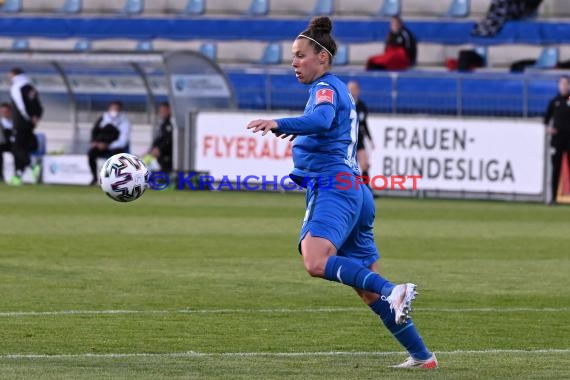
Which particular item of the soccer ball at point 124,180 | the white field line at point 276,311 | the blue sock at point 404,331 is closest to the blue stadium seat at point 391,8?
the white field line at point 276,311

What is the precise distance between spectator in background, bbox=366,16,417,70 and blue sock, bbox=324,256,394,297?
21562 mm

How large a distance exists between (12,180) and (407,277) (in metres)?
16.0

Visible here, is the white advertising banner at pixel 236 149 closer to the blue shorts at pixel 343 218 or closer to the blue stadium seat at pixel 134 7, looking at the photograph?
the blue stadium seat at pixel 134 7

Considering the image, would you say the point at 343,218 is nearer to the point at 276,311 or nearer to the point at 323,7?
the point at 276,311

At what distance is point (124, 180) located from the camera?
386 inches

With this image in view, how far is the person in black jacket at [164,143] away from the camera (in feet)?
90.7

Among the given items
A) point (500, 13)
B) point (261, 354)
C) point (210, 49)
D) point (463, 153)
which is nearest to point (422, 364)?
point (261, 354)

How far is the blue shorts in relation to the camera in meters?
7.79

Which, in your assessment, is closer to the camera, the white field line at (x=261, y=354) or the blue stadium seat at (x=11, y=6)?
the white field line at (x=261, y=354)

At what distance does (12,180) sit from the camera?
27.9m

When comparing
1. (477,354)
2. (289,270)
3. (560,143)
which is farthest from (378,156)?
(477,354)

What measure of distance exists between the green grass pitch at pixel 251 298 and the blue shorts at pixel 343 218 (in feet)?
2.16

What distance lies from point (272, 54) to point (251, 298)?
21.5 meters

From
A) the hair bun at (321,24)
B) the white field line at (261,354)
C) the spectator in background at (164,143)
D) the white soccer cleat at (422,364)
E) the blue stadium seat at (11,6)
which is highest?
the hair bun at (321,24)
